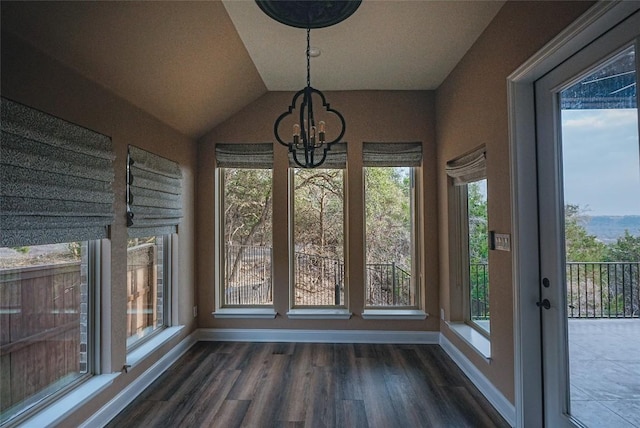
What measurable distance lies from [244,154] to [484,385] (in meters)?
3.37

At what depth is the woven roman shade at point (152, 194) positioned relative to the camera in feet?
8.96

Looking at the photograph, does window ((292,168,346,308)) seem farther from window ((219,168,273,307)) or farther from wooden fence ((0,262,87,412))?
wooden fence ((0,262,87,412))

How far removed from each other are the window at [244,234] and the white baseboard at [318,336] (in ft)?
0.90

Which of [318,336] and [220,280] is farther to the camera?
[220,280]

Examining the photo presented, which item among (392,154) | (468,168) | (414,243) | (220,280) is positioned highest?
(392,154)

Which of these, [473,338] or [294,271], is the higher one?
[294,271]

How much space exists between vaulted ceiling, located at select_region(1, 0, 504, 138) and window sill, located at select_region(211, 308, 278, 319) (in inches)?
84.4

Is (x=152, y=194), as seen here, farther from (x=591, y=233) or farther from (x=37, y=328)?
(x=591, y=233)

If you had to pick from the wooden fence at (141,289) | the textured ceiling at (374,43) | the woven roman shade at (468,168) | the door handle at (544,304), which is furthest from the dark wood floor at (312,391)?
the textured ceiling at (374,43)

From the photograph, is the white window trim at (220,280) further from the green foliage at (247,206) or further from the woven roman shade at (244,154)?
the woven roman shade at (244,154)

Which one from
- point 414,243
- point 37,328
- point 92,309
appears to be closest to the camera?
point 37,328

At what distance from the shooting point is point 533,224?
2.19 meters

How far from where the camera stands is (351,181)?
3988 millimetres

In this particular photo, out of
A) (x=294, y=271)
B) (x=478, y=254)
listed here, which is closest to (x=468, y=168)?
(x=478, y=254)
